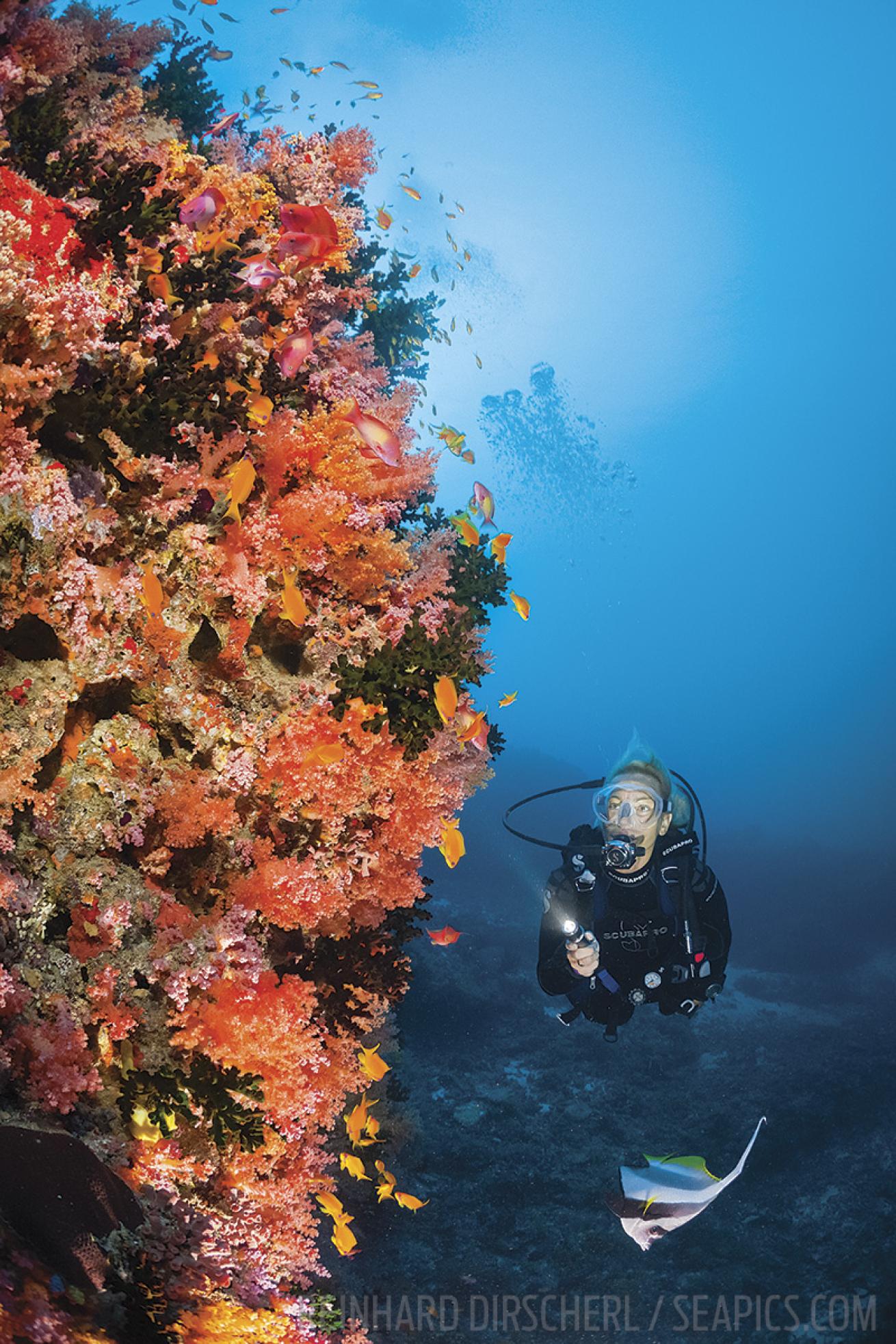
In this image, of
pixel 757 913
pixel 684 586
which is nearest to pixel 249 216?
pixel 757 913

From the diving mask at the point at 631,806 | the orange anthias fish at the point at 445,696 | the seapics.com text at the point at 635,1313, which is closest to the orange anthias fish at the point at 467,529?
the orange anthias fish at the point at 445,696

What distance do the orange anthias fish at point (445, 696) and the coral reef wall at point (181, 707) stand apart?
0.30 m

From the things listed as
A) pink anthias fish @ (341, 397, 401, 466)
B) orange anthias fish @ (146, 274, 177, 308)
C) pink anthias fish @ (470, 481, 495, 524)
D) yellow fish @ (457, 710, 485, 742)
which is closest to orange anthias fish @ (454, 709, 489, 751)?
yellow fish @ (457, 710, 485, 742)

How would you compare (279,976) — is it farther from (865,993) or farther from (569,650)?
(569,650)

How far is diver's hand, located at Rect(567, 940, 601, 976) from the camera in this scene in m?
5.99

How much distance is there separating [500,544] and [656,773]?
2.68m

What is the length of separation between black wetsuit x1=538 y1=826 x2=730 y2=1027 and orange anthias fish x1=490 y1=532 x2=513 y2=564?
283 centimetres

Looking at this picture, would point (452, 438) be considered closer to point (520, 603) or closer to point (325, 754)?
point (520, 603)

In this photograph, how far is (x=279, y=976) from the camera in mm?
4707

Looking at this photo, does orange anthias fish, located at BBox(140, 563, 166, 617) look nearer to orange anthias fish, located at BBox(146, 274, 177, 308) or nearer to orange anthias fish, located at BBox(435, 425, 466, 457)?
orange anthias fish, located at BBox(146, 274, 177, 308)

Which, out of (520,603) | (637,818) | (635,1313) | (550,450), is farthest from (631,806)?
(550,450)

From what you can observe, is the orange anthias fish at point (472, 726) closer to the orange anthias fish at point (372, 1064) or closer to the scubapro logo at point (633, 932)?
the orange anthias fish at point (372, 1064)

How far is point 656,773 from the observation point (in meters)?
7.22

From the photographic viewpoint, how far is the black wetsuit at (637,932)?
6.26 metres
